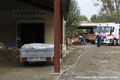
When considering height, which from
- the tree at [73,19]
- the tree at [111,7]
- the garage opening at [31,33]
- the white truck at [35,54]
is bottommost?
the white truck at [35,54]

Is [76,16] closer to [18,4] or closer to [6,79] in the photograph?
[18,4]

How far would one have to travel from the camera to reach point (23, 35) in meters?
16.0

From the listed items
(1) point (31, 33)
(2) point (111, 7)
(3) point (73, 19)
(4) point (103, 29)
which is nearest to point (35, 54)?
(1) point (31, 33)

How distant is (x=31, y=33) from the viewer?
53.0 feet

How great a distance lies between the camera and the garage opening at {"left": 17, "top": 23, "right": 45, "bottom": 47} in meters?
15.6

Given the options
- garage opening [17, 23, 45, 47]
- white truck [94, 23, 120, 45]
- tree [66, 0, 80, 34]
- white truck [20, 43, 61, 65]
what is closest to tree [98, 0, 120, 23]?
tree [66, 0, 80, 34]

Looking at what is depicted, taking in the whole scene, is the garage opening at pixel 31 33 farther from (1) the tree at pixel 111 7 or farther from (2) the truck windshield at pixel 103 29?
(1) the tree at pixel 111 7

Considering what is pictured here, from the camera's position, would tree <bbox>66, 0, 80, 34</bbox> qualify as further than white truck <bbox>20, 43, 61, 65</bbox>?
Yes

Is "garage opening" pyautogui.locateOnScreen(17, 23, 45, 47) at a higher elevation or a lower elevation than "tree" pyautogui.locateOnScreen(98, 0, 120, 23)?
lower

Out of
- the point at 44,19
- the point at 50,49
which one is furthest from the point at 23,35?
the point at 50,49

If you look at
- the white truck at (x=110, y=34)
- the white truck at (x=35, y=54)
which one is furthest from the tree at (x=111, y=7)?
the white truck at (x=35, y=54)

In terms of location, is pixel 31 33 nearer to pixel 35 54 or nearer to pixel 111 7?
pixel 35 54

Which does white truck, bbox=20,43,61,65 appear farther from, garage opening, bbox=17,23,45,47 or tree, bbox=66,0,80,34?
tree, bbox=66,0,80,34

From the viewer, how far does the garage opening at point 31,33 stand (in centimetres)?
1556
